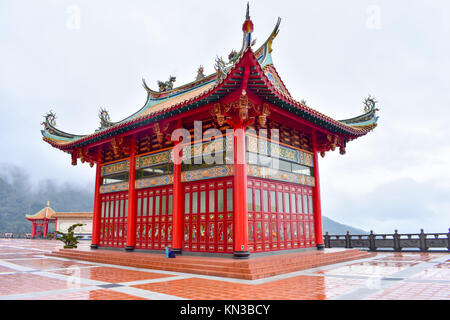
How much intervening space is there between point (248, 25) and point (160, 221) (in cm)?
878

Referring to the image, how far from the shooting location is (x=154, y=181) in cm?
1466

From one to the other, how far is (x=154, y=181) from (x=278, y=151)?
5.65m

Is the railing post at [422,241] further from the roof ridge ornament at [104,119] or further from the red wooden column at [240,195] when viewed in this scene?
the roof ridge ornament at [104,119]

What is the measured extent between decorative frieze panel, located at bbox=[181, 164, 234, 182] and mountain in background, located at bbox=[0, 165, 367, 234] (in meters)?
82.9

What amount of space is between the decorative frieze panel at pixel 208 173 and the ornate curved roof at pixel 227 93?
244 centimetres

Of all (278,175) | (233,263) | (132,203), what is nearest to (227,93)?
(278,175)

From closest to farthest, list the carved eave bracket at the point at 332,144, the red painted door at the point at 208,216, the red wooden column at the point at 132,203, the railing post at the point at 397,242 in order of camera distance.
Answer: the red painted door at the point at 208,216 → the red wooden column at the point at 132,203 → the carved eave bracket at the point at 332,144 → the railing post at the point at 397,242

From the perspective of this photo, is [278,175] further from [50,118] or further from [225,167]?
[50,118]

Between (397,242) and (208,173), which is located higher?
(208,173)

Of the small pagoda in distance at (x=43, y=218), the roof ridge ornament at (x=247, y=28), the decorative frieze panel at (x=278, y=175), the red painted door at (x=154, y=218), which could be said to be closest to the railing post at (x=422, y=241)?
the decorative frieze panel at (x=278, y=175)

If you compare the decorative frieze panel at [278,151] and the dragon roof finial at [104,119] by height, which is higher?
the dragon roof finial at [104,119]

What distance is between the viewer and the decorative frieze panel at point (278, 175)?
1213 cm

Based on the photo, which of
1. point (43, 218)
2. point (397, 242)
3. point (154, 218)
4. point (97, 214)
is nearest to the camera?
point (154, 218)

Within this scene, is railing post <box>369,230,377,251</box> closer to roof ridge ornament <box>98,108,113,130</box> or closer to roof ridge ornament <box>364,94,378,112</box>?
roof ridge ornament <box>364,94,378,112</box>
